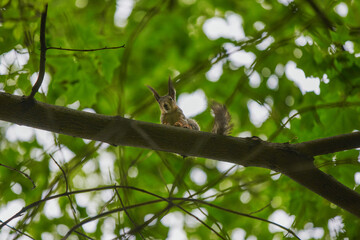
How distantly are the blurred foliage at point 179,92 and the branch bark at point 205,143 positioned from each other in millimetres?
244

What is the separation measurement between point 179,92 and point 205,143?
2249 millimetres

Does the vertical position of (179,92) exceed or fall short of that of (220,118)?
it exceeds it

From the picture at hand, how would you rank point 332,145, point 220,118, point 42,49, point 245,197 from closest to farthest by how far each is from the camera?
point 42,49 → point 332,145 → point 220,118 → point 245,197

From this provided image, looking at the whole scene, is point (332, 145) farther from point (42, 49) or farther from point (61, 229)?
point (61, 229)

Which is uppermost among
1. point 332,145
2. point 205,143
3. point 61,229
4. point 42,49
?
point 61,229

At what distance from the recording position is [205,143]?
84.5 inches

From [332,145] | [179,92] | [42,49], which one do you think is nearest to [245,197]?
[179,92]

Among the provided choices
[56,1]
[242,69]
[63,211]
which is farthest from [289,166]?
[63,211]

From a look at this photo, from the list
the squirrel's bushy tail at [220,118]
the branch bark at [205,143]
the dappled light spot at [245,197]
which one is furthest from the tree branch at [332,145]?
the dappled light spot at [245,197]

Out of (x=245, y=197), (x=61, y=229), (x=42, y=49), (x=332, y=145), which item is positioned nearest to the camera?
(x=42, y=49)

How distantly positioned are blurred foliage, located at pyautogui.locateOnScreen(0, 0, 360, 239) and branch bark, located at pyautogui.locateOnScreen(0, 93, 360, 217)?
24 cm

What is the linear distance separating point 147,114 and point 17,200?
5.48ft

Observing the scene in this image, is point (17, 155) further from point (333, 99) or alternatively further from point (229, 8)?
point (333, 99)

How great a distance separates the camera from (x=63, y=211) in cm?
393
